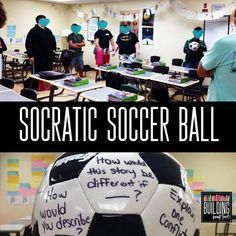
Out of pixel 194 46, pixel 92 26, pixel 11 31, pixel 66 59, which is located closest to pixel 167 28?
pixel 194 46

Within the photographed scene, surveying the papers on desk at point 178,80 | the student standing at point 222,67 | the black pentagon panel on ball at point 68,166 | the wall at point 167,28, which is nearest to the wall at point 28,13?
the wall at point 167,28

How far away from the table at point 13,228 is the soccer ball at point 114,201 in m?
0.19

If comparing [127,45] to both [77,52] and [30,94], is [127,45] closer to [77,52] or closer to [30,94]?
[77,52]

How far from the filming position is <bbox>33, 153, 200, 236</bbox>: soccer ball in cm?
40

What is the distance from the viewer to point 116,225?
0.39 m

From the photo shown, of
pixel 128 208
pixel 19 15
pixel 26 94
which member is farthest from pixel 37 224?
pixel 19 15

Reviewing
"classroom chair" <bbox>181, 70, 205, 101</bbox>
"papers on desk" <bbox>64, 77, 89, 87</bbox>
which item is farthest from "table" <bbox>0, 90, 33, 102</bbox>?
"classroom chair" <bbox>181, 70, 205, 101</bbox>

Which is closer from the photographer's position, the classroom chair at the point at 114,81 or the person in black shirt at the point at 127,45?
the classroom chair at the point at 114,81

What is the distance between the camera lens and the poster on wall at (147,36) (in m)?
5.22

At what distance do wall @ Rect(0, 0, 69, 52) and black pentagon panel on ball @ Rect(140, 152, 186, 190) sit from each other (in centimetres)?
466

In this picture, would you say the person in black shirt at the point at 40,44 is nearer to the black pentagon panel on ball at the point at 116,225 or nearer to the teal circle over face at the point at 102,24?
the teal circle over face at the point at 102,24

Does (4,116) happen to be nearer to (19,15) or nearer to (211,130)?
(211,130)

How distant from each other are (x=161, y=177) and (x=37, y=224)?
188 mm

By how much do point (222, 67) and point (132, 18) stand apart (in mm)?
4573
